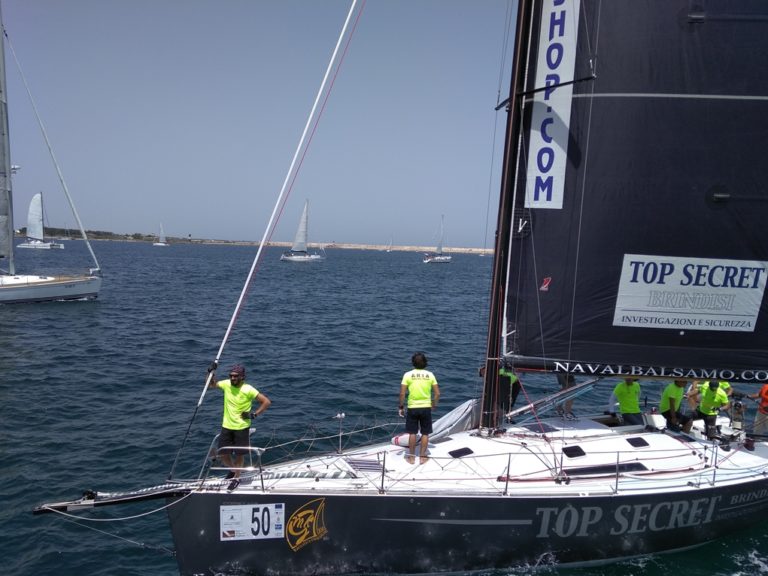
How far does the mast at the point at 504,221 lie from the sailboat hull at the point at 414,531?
7.06 feet

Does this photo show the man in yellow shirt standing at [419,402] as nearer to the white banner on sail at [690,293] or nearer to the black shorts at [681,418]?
the white banner on sail at [690,293]

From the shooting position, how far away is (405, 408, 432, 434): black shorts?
8.43 meters

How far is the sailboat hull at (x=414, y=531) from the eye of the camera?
716 cm

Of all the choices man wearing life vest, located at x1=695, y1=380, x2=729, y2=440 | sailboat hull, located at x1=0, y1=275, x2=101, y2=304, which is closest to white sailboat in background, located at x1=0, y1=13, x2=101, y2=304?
sailboat hull, located at x1=0, y1=275, x2=101, y2=304

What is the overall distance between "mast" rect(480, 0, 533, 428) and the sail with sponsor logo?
0.03m

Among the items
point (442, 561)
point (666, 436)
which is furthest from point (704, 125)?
point (442, 561)

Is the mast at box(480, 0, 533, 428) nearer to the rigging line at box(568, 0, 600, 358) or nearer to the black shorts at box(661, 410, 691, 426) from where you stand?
the rigging line at box(568, 0, 600, 358)

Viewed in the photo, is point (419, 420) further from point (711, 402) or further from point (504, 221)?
point (711, 402)

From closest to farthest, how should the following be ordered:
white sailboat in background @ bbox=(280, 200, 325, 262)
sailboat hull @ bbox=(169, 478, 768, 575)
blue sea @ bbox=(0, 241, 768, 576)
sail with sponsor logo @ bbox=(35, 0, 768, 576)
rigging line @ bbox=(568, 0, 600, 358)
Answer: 1. sailboat hull @ bbox=(169, 478, 768, 575)
2. sail with sponsor logo @ bbox=(35, 0, 768, 576)
3. rigging line @ bbox=(568, 0, 600, 358)
4. blue sea @ bbox=(0, 241, 768, 576)
5. white sailboat in background @ bbox=(280, 200, 325, 262)

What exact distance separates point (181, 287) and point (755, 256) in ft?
152

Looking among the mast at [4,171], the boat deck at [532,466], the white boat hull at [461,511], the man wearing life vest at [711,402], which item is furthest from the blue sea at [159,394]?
the mast at [4,171]

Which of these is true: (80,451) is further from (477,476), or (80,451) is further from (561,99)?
(561,99)

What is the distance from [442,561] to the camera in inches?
298

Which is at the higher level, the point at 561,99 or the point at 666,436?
the point at 561,99
